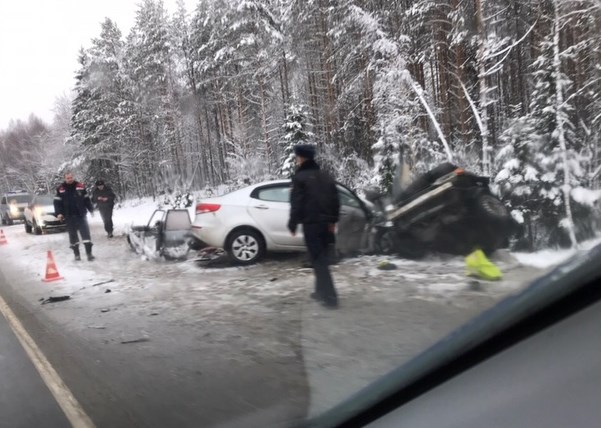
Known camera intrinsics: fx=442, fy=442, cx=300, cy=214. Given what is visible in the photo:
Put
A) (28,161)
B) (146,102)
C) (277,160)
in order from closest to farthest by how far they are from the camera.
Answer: (277,160) → (146,102) → (28,161)

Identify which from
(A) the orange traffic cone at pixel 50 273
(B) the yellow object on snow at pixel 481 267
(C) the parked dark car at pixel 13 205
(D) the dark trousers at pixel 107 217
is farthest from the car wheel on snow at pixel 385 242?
(C) the parked dark car at pixel 13 205

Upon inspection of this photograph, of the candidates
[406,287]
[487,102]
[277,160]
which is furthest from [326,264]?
[487,102]

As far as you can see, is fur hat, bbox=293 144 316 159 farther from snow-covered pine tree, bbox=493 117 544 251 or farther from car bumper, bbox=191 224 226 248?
car bumper, bbox=191 224 226 248

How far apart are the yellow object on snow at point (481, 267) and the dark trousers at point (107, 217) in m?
7.49

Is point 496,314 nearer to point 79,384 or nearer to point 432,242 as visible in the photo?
point 432,242

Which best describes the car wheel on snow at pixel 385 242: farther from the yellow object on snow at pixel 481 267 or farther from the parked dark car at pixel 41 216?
the parked dark car at pixel 41 216

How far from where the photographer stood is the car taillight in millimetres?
6871

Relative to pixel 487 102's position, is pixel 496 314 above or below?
below

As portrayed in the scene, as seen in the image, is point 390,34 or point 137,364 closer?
point 390,34

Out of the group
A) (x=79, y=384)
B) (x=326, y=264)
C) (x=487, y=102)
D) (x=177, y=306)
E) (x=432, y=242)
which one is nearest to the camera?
(x=487, y=102)

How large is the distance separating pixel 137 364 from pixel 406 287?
8.63 feet

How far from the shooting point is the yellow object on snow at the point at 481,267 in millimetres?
2948

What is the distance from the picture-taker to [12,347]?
4.29 m

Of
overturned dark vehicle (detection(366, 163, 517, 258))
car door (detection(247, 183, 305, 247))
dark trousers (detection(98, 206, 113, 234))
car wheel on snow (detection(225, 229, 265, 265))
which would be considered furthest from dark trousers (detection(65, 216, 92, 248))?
overturned dark vehicle (detection(366, 163, 517, 258))
